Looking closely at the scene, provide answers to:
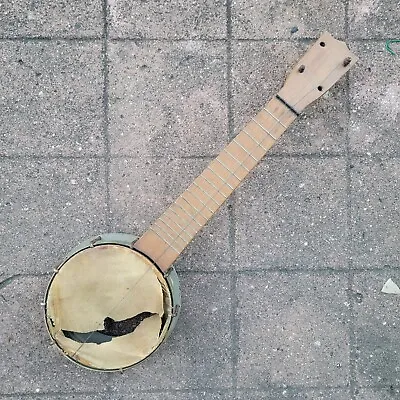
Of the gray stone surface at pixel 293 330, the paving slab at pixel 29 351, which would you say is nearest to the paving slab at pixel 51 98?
the paving slab at pixel 29 351

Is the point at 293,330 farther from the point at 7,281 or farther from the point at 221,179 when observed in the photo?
the point at 7,281

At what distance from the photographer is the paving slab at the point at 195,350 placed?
3.05m

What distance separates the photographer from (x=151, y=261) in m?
2.73

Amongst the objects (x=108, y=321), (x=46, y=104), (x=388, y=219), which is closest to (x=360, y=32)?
(x=388, y=219)

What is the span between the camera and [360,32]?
3.08m

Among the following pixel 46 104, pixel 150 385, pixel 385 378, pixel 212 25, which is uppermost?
pixel 212 25

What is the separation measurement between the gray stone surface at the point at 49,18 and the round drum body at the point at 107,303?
105 cm

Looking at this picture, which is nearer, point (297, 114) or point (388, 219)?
point (297, 114)

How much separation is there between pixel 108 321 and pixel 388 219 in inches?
57.7

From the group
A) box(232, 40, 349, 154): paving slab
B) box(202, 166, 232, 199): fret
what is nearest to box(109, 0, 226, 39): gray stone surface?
box(232, 40, 349, 154): paving slab

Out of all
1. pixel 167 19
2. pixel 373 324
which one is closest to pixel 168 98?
pixel 167 19

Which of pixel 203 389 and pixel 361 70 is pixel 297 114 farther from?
pixel 203 389

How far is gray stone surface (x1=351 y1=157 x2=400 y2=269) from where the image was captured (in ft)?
10.1

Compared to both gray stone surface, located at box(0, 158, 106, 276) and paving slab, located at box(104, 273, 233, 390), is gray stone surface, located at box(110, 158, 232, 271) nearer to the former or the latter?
gray stone surface, located at box(0, 158, 106, 276)
